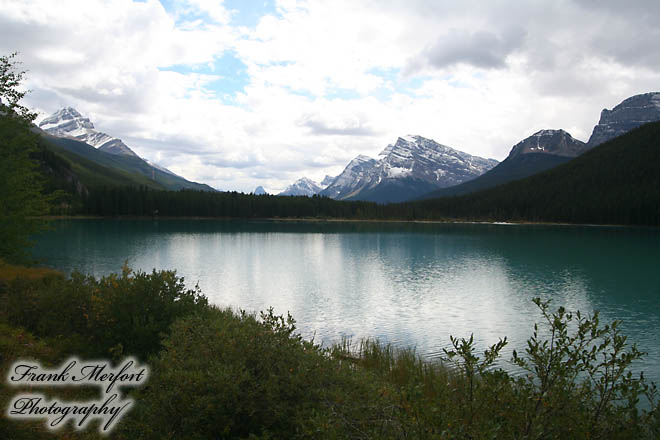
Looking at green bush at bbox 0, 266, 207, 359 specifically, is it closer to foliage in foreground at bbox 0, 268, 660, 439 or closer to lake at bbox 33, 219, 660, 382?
foliage in foreground at bbox 0, 268, 660, 439

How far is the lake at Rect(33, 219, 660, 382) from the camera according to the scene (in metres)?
26.7

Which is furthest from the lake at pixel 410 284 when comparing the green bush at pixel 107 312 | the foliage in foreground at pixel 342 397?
the foliage in foreground at pixel 342 397

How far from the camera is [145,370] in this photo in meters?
10.1

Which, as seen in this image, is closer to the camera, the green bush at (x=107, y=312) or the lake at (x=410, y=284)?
the green bush at (x=107, y=312)

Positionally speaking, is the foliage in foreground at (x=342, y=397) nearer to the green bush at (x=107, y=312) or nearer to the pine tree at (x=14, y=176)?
the green bush at (x=107, y=312)

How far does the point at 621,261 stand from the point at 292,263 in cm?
5041

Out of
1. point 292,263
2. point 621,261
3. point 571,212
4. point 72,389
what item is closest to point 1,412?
point 72,389

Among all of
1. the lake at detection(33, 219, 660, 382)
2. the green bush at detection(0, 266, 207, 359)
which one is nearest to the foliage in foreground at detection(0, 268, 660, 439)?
the green bush at detection(0, 266, 207, 359)

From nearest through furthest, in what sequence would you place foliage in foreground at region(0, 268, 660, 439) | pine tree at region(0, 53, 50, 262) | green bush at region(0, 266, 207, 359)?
1. foliage in foreground at region(0, 268, 660, 439)
2. green bush at region(0, 266, 207, 359)
3. pine tree at region(0, 53, 50, 262)

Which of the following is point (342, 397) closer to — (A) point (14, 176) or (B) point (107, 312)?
(B) point (107, 312)

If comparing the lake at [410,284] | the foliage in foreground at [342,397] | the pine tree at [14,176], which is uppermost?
the pine tree at [14,176]

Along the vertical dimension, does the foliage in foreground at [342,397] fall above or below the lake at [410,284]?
above

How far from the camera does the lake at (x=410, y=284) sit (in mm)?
26734

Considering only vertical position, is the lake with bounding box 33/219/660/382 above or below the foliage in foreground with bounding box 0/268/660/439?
below
